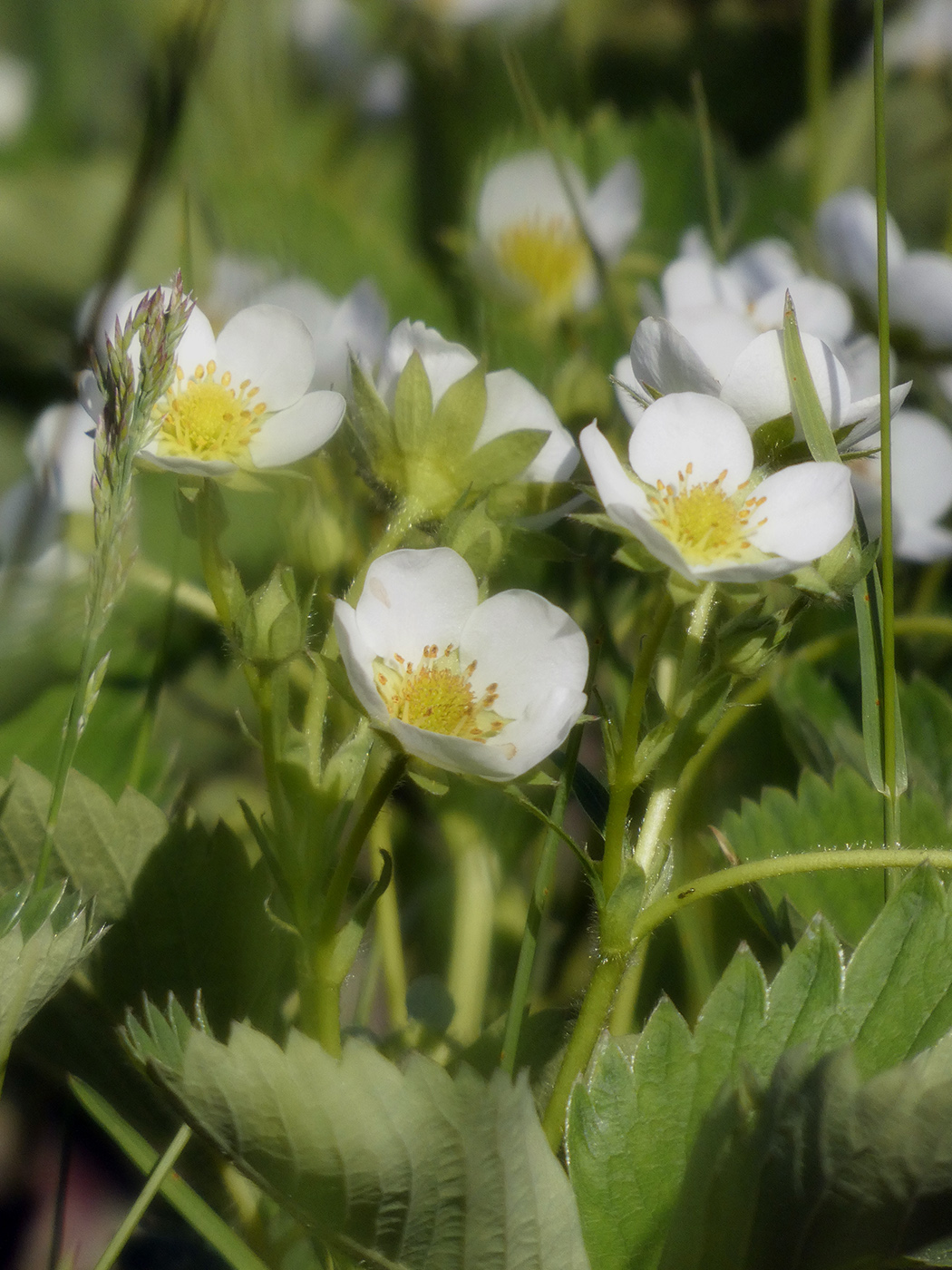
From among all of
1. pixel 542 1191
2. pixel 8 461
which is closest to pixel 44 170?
pixel 8 461

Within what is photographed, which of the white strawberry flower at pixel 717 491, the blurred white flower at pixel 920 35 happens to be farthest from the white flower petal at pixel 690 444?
the blurred white flower at pixel 920 35

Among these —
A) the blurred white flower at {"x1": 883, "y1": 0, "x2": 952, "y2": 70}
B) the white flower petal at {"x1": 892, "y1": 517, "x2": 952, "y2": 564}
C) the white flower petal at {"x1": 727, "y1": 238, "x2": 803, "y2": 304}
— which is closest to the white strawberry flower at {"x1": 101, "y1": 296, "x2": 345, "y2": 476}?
the white flower petal at {"x1": 727, "y1": 238, "x2": 803, "y2": 304}

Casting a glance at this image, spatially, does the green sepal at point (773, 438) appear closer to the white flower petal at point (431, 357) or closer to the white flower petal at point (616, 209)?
the white flower petal at point (431, 357)

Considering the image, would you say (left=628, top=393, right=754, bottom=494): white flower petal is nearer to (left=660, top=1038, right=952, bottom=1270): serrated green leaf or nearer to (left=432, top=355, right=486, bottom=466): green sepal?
(left=432, top=355, right=486, bottom=466): green sepal

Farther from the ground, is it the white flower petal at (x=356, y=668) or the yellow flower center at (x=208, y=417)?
the yellow flower center at (x=208, y=417)

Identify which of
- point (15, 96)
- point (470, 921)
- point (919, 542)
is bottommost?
point (470, 921)

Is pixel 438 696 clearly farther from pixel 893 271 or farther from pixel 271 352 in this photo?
pixel 893 271

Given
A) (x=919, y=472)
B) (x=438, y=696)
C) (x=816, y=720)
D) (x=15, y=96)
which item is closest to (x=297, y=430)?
(x=438, y=696)
